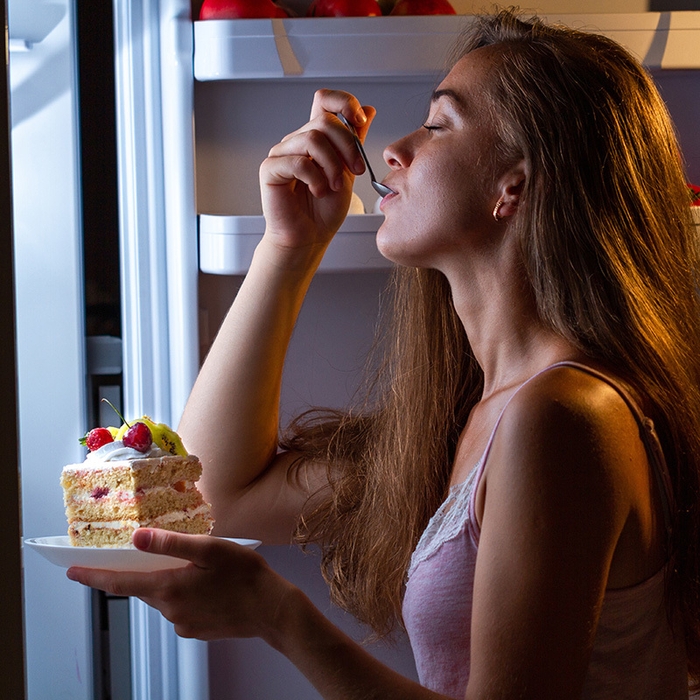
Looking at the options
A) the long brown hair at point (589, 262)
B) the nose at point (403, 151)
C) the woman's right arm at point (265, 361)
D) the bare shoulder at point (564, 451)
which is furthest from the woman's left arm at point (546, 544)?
the woman's right arm at point (265, 361)

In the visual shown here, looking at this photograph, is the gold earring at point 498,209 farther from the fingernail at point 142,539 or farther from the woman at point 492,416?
the fingernail at point 142,539

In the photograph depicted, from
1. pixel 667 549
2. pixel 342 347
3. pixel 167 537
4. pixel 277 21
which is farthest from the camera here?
pixel 342 347

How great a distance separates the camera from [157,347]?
3.85 ft

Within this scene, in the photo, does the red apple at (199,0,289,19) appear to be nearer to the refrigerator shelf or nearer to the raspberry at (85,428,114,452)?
the refrigerator shelf

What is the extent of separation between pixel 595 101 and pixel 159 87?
59 centimetres

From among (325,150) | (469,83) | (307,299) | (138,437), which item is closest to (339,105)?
(325,150)

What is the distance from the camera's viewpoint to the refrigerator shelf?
3.61ft

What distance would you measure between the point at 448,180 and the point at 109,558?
550 millimetres

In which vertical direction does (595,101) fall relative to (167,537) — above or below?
above

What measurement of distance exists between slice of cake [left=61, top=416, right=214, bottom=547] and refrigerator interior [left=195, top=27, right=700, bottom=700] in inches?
12.5

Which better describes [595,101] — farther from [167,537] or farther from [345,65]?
[167,537]

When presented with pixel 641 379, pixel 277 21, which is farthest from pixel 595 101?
pixel 277 21

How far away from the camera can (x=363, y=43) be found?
1115 mm

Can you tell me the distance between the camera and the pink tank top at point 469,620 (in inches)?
32.6
